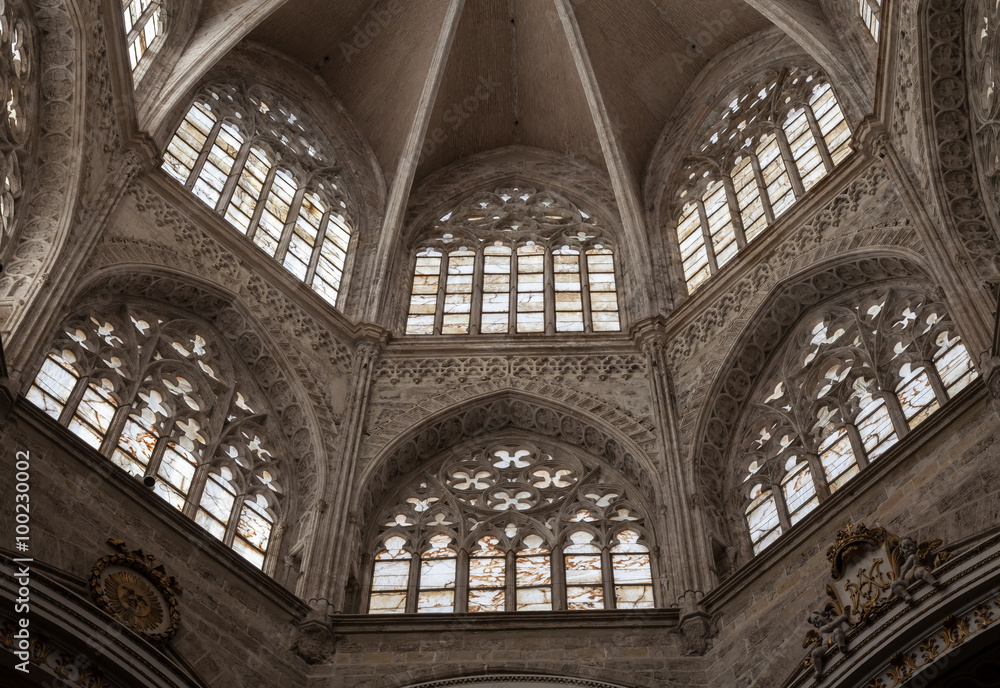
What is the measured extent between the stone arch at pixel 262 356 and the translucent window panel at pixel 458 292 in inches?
A: 120

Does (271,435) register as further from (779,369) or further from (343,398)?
(779,369)

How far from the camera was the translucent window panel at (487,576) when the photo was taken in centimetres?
1344

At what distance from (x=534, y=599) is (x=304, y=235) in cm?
724

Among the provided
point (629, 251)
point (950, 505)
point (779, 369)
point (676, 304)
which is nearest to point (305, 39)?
point (629, 251)

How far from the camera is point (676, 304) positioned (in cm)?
1703

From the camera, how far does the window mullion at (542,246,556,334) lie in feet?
57.5

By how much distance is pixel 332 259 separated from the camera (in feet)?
59.9

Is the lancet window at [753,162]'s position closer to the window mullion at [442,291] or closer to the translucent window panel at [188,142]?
the window mullion at [442,291]

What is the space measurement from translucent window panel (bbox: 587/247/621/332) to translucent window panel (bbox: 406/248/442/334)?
7.74 ft
